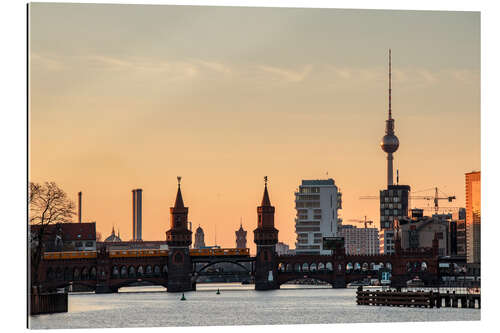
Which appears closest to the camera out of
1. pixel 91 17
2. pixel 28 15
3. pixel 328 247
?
pixel 28 15

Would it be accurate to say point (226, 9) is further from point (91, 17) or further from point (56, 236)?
point (56, 236)

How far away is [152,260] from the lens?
16775 cm

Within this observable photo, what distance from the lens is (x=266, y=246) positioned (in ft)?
561

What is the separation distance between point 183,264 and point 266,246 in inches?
470

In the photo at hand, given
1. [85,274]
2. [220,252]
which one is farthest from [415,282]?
[85,274]

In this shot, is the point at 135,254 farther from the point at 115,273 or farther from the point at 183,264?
the point at 183,264

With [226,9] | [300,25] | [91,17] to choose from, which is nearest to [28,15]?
[91,17]

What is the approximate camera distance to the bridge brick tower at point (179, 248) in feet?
541

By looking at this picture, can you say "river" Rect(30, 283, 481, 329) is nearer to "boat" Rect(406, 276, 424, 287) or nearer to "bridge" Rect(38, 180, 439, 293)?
"bridge" Rect(38, 180, 439, 293)

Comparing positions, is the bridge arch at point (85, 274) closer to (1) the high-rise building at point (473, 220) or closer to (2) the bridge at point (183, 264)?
(2) the bridge at point (183, 264)

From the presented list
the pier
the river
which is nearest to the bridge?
the river

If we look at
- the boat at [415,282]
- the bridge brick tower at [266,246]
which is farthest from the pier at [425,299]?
the boat at [415,282]

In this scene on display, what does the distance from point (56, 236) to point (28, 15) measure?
→ 13337cm
